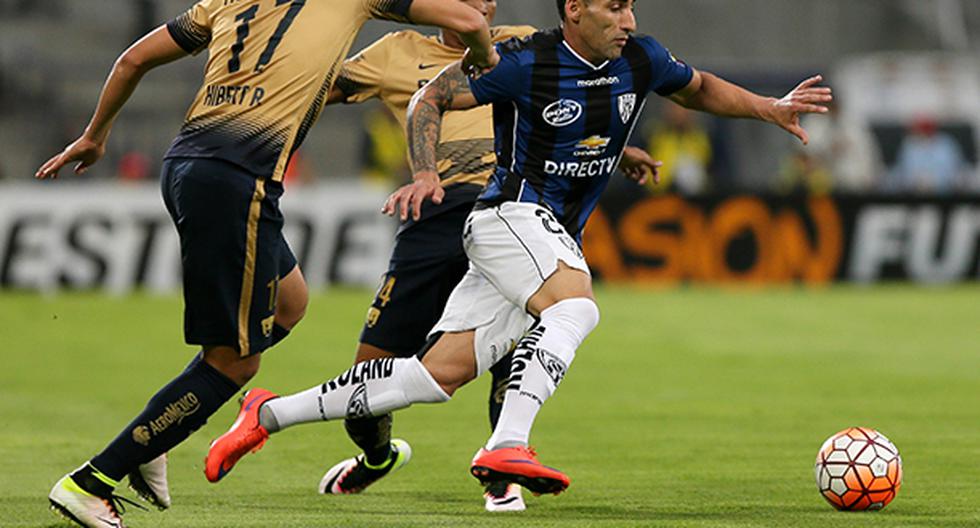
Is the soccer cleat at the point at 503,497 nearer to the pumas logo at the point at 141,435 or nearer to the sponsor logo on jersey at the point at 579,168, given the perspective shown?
the sponsor logo on jersey at the point at 579,168

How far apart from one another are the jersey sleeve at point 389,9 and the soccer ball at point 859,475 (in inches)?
97.3

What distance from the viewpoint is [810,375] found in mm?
13648

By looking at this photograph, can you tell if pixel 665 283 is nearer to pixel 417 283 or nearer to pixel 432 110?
pixel 417 283

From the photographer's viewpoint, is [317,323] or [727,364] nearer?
[727,364]

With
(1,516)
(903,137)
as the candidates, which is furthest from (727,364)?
(903,137)

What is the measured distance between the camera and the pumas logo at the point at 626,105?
24.5ft

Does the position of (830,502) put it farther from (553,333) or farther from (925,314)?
(925,314)

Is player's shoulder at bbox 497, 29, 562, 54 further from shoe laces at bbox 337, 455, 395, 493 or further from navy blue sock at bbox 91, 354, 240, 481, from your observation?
shoe laces at bbox 337, 455, 395, 493

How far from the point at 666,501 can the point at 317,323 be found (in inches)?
407

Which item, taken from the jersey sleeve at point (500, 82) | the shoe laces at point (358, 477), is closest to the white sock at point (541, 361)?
the jersey sleeve at point (500, 82)

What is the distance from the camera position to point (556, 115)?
24.1ft

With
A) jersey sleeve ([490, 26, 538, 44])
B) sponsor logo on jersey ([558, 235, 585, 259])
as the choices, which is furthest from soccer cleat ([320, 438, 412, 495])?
jersey sleeve ([490, 26, 538, 44])

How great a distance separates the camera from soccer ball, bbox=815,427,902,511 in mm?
7203

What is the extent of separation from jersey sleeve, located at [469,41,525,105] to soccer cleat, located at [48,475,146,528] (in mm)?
2174
